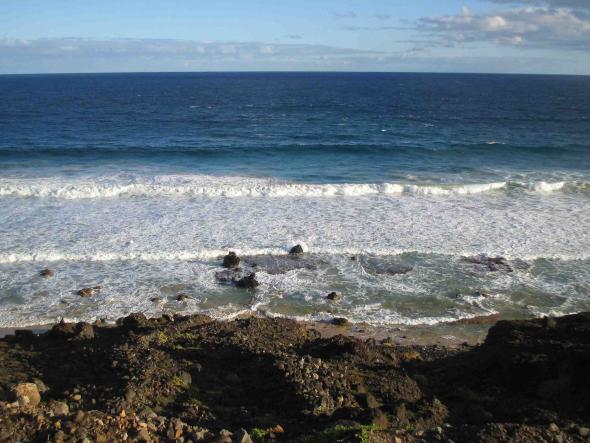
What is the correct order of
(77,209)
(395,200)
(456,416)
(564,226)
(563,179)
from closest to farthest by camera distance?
(456,416), (564,226), (77,209), (395,200), (563,179)

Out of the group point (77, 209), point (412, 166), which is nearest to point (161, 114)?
point (412, 166)

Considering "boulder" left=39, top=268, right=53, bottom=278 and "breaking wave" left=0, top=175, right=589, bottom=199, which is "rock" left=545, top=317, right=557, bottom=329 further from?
"breaking wave" left=0, top=175, right=589, bottom=199

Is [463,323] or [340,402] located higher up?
[340,402]

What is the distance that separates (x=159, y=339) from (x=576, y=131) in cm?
4835

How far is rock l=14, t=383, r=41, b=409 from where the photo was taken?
24.1ft

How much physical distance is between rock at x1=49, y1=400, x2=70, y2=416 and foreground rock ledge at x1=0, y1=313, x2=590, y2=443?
0.02m

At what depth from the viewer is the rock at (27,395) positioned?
7332mm

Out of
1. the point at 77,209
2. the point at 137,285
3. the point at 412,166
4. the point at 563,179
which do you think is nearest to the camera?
the point at 137,285

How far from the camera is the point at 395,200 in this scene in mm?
24922

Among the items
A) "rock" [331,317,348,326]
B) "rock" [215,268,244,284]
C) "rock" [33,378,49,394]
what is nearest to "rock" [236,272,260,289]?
"rock" [215,268,244,284]

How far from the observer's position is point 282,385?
336 inches

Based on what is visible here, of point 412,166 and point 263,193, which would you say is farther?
point 412,166

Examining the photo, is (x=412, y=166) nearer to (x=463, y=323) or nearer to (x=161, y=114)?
(x=463, y=323)

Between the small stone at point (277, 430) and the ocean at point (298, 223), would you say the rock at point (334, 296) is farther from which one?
the small stone at point (277, 430)
